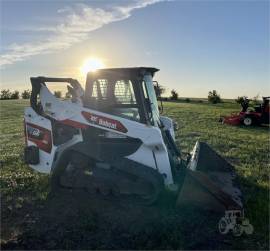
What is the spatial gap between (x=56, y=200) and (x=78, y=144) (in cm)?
116

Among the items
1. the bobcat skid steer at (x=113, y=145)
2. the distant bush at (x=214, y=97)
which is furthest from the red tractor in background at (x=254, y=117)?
the distant bush at (x=214, y=97)

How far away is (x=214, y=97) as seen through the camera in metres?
53.1

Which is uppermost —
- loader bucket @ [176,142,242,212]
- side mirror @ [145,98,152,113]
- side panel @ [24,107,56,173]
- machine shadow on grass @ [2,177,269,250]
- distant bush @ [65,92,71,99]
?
distant bush @ [65,92,71,99]

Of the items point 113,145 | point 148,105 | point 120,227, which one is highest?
point 148,105

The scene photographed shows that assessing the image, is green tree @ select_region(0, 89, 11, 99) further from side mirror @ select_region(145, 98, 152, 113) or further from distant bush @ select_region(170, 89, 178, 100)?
side mirror @ select_region(145, 98, 152, 113)

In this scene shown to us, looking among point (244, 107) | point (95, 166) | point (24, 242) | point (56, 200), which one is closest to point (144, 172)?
point (95, 166)

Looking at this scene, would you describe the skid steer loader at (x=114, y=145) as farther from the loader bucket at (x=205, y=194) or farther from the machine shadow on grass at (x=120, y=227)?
the machine shadow on grass at (x=120, y=227)

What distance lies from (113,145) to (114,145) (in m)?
0.02

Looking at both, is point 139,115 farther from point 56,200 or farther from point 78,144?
point 56,200

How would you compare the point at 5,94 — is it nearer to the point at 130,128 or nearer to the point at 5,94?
the point at 5,94

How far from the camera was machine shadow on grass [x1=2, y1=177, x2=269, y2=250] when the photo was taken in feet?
18.4

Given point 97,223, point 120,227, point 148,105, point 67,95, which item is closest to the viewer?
point 120,227

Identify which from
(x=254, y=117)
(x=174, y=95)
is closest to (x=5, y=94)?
(x=174, y=95)

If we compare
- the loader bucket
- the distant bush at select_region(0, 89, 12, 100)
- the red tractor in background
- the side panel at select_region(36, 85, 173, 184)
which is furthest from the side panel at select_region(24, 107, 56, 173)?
the distant bush at select_region(0, 89, 12, 100)
